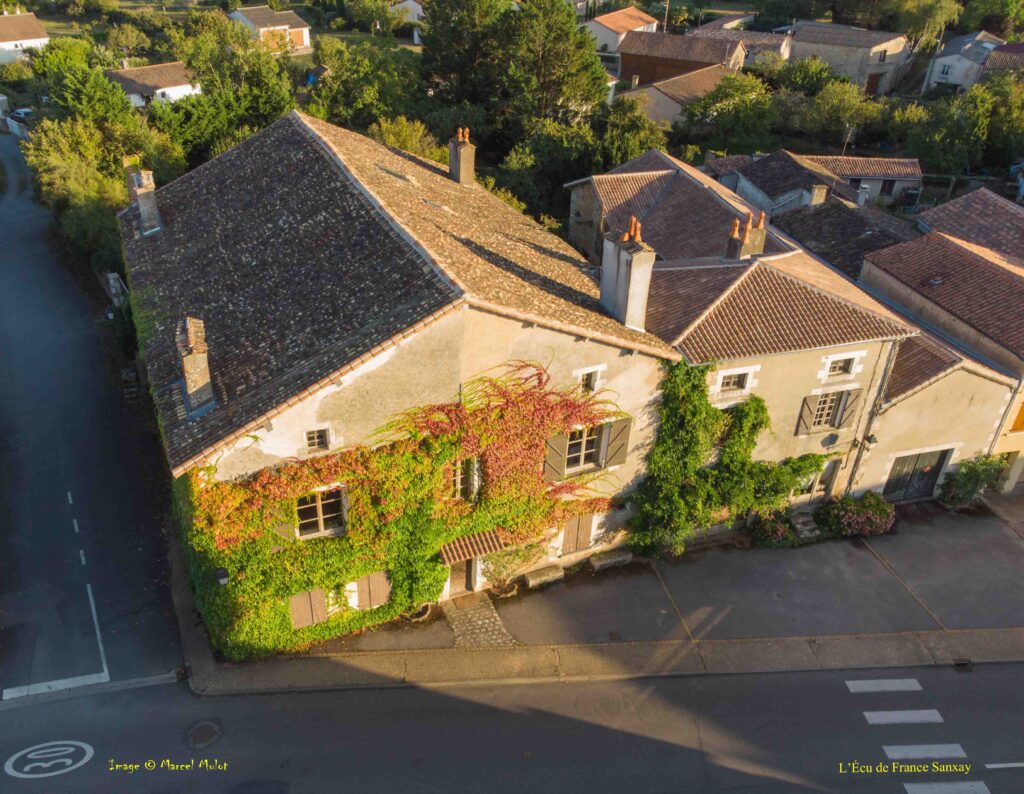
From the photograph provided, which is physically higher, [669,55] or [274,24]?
[669,55]

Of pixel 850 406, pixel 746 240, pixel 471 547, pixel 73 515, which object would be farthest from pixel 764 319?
pixel 73 515

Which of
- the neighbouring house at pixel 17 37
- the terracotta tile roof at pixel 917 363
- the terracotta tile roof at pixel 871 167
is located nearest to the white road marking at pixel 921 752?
the terracotta tile roof at pixel 917 363

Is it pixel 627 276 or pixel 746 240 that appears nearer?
pixel 627 276

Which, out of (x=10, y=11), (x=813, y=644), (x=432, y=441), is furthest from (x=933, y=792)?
(x=10, y=11)

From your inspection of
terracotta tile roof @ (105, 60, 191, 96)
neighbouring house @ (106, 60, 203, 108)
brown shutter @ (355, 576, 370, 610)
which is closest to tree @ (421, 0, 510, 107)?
neighbouring house @ (106, 60, 203, 108)

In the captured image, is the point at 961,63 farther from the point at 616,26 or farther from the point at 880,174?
the point at 616,26

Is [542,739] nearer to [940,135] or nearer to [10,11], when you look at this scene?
[940,135]

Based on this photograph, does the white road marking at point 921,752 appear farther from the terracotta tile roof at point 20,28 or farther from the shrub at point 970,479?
the terracotta tile roof at point 20,28
